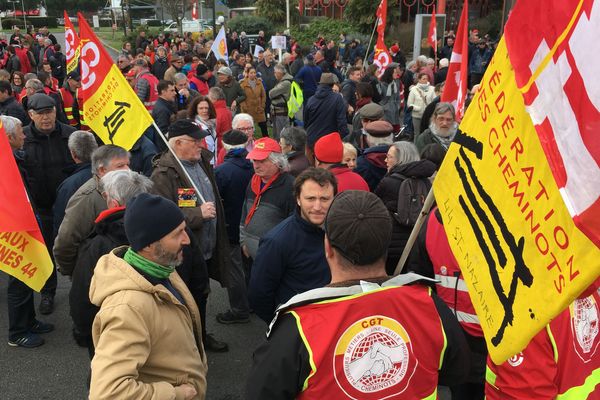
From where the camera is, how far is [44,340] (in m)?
4.89

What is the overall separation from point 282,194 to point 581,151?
3156 millimetres

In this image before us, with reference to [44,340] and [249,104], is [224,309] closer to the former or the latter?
[44,340]

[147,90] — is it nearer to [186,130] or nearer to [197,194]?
[186,130]

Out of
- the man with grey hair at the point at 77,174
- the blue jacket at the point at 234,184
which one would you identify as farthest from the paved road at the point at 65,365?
the man with grey hair at the point at 77,174

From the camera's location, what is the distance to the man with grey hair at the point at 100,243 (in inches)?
118

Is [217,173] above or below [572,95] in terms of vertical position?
below

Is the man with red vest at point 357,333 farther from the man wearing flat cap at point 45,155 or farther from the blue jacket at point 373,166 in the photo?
the man wearing flat cap at point 45,155

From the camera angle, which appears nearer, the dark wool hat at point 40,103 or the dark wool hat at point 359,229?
the dark wool hat at point 359,229

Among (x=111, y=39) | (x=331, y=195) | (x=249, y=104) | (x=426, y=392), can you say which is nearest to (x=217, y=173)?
(x=331, y=195)

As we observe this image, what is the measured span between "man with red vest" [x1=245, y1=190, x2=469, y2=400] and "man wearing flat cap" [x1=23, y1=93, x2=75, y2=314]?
4169 mm

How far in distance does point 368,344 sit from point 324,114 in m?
6.96

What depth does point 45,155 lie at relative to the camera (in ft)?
18.2

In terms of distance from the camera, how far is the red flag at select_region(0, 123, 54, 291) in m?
3.64

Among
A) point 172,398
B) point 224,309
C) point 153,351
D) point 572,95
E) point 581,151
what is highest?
point 572,95
